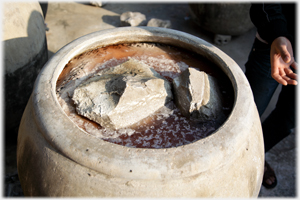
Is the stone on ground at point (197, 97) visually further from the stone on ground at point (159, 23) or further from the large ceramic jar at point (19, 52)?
the stone on ground at point (159, 23)

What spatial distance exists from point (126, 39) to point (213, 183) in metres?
1.13

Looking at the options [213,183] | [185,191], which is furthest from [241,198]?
[185,191]

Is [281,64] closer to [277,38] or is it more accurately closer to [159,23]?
[277,38]

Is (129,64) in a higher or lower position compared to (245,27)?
higher

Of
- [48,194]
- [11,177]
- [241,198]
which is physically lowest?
[11,177]

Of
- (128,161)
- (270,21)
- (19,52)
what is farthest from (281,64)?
(19,52)

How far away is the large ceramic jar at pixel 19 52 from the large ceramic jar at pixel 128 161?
691 millimetres

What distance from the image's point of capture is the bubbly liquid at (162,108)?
1.19 meters

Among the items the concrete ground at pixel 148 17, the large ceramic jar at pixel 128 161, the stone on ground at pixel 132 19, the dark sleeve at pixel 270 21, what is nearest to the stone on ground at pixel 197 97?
the large ceramic jar at pixel 128 161

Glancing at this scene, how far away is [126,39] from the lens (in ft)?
5.56

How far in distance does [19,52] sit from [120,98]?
1.03m

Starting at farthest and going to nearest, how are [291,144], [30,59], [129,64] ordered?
[291,144] < [30,59] < [129,64]

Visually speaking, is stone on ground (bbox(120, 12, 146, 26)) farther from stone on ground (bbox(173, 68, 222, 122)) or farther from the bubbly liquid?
stone on ground (bbox(173, 68, 222, 122))

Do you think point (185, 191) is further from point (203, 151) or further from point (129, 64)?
point (129, 64)
